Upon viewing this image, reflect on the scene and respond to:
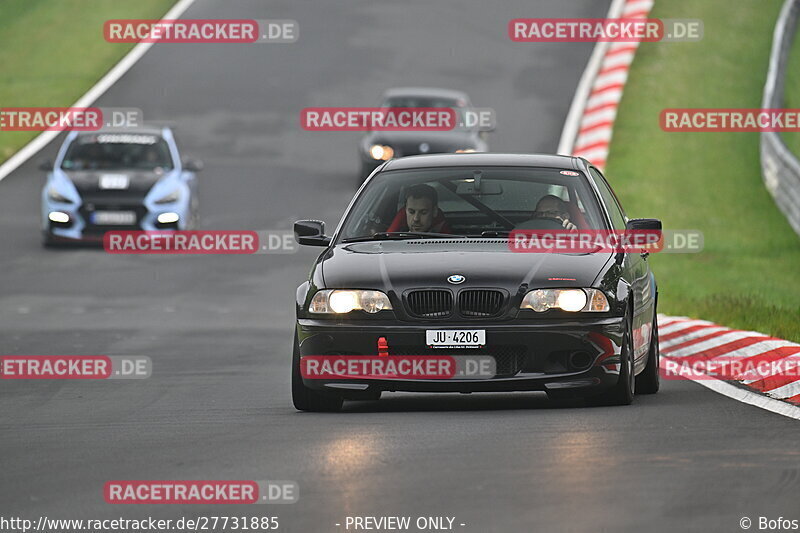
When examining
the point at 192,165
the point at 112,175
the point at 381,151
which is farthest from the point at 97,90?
the point at 112,175

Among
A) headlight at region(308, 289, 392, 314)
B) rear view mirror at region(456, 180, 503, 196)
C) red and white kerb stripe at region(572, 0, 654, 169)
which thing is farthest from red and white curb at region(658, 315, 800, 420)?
red and white kerb stripe at region(572, 0, 654, 169)

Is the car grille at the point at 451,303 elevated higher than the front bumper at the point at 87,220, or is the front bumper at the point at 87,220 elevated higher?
the car grille at the point at 451,303

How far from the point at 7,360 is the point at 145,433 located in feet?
18.1

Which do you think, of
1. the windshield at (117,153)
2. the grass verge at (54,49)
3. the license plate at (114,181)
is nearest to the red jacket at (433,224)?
the license plate at (114,181)

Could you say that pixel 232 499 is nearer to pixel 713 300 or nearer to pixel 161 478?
pixel 161 478

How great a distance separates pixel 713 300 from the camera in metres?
20.0

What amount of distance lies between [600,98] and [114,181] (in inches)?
513

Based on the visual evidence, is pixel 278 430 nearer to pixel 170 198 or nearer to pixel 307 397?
pixel 307 397

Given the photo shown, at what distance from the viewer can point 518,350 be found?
10.5 metres

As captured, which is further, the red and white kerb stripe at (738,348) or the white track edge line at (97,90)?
the white track edge line at (97,90)

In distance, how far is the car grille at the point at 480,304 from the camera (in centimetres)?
1048

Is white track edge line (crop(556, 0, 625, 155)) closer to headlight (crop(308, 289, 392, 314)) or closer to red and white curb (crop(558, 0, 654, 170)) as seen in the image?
red and white curb (crop(558, 0, 654, 170))

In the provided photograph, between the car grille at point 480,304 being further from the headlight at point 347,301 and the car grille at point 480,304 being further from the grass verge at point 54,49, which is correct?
the grass verge at point 54,49

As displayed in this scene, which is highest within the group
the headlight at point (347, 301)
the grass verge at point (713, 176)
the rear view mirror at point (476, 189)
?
the rear view mirror at point (476, 189)
